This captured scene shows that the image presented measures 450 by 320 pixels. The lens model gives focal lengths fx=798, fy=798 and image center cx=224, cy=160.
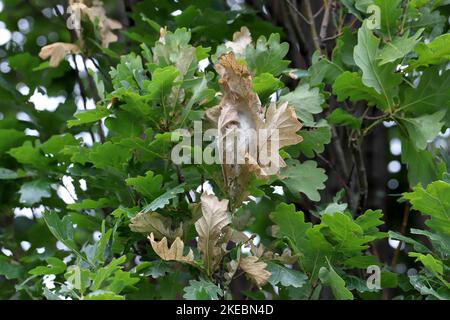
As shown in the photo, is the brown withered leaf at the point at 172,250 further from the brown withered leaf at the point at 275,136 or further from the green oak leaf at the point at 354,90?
the green oak leaf at the point at 354,90

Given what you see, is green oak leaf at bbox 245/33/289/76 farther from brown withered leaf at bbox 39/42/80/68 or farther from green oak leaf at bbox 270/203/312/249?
brown withered leaf at bbox 39/42/80/68

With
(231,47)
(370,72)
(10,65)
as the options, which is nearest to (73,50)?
(10,65)

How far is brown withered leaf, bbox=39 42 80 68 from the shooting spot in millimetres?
2152

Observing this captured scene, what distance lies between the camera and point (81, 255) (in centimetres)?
174

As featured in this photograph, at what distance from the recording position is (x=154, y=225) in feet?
5.62

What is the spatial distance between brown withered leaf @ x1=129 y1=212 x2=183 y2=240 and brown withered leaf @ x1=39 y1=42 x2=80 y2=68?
25.9 inches

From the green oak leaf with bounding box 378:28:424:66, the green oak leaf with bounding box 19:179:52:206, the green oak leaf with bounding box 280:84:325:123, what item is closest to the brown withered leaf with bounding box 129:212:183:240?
the green oak leaf with bounding box 280:84:325:123

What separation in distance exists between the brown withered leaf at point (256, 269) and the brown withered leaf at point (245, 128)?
0.46ft

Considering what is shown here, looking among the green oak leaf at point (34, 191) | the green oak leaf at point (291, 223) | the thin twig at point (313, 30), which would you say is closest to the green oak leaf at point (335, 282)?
the green oak leaf at point (291, 223)

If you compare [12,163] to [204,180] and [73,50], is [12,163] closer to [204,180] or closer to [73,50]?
[73,50]

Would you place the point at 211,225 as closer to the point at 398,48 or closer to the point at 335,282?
the point at 335,282

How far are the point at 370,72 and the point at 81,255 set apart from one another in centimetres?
77

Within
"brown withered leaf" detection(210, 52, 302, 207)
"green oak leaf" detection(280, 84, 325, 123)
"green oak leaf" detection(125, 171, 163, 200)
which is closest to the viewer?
"brown withered leaf" detection(210, 52, 302, 207)

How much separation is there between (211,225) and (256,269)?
138 mm
